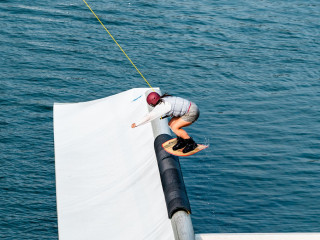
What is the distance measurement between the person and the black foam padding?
0.96m

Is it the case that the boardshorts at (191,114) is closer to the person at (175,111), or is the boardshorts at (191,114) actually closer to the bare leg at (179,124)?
the person at (175,111)

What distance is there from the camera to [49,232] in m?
22.8

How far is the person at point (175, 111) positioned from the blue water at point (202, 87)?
17.0 ft

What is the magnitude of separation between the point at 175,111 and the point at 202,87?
17.4 m

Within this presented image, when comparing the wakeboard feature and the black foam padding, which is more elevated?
the wakeboard feature

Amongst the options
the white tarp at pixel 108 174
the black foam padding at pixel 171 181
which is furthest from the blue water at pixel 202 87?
the black foam padding at pixel 171 181

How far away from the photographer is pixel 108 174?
2362cm

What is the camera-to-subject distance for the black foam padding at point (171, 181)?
1935cm

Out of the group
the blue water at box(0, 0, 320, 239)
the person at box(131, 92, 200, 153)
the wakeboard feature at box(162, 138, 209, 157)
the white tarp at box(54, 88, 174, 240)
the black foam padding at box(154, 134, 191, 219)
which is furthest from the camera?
the blue water at box(0, 0, 320, 239)

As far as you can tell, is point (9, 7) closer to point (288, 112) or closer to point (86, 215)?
point (288, 112)

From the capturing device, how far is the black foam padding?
19352 millimetres

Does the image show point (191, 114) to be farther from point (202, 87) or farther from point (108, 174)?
point (202, 87)

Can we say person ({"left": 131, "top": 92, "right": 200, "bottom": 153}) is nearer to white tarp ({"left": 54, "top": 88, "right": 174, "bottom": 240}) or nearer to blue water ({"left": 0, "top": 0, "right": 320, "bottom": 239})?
white tarp ({"left": 54, "top": 88, "right": 174, "bottom": 240})

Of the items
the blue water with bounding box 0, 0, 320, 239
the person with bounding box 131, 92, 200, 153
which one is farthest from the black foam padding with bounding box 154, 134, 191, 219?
the blue water with bounding box 0, 0, 320, 239
